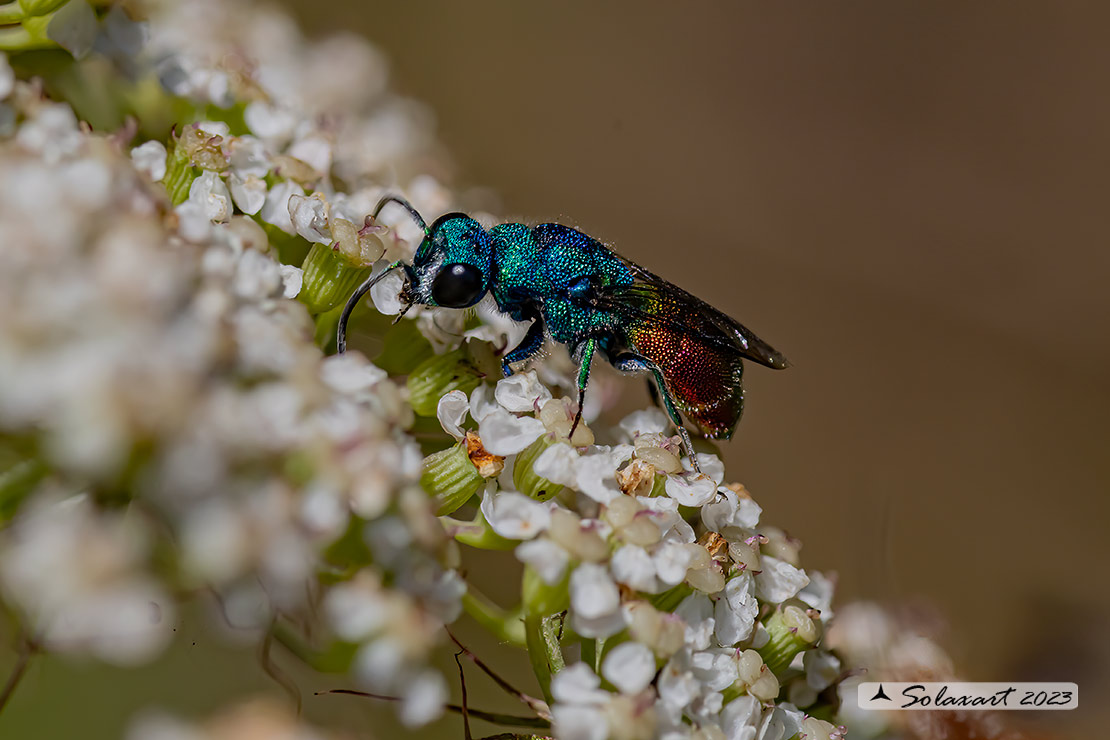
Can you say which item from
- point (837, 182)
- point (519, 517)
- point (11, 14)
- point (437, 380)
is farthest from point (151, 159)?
point (837, 182)

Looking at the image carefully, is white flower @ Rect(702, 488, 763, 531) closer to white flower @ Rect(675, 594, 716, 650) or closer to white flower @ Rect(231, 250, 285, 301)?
white flower @ Rect(675, 594, 716, 650)

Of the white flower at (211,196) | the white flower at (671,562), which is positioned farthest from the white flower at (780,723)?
the white flower at (211,196)

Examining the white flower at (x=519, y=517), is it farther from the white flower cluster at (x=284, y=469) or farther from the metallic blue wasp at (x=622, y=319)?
the metallic blue wasp at (x=622, y=319)

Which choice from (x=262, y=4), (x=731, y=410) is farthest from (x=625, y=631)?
(x=262, y=4)

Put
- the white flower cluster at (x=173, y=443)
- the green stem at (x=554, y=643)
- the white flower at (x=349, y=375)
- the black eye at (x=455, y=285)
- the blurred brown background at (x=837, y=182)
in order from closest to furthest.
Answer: the white flower cluster at (x=173, y=443) → the white flower at (x=349, y=375) → the green stem at (x=554, y=643) → the black eye at (x=455, y=285) → the blurred brown background at (x=837, y=182)

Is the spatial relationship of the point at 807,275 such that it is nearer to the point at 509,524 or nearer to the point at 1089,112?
the point at 1089,112

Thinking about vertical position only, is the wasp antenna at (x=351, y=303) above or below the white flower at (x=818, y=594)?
above
